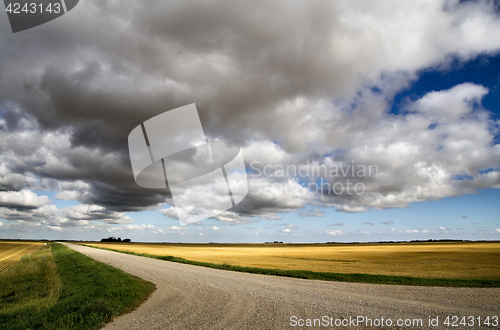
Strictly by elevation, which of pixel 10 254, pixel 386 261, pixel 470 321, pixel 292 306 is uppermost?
pixel 470 321

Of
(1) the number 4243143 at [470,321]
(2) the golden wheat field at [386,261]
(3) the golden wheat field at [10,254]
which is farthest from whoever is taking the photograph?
(3) the golden wheat field at [10,254]

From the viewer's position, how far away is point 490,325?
7.89 m

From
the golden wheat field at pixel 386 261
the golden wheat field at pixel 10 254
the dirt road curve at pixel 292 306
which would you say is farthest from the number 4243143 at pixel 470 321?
the golden wheat field at pixel 10 254

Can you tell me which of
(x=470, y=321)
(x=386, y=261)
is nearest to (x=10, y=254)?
(x=386, y=261)

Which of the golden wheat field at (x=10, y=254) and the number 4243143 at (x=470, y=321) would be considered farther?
the golden wheat field at (x=10, y=254)

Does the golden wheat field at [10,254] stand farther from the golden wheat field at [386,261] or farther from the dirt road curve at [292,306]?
the dirt road curve at [292,306]

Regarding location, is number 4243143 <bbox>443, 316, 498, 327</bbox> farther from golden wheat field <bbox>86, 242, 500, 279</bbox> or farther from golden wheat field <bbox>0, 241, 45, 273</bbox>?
golden wheat field <bbox>0, 241, 45, 273</bbox>

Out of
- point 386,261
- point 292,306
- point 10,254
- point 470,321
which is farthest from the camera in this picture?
point 10,254

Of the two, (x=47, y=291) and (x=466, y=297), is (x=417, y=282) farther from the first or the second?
(x=47, y=291)

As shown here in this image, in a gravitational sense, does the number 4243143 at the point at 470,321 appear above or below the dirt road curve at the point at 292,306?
above

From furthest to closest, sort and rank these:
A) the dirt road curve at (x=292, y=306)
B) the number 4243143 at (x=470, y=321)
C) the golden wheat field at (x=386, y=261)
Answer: the golden wheat field at (x=386, y=261), the dirt road curve at (x=292, y=306), the number 4243143 at (x=470, y=321)

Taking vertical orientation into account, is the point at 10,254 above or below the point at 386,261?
below

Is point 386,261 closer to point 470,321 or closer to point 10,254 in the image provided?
point 470,321

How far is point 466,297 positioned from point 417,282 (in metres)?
5.27
